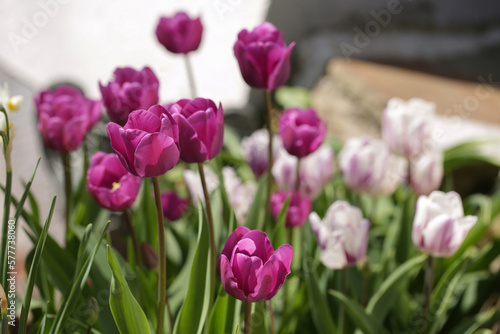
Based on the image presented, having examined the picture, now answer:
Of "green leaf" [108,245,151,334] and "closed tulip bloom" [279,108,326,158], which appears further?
"closed tulip bloom" [279,108,326,158]

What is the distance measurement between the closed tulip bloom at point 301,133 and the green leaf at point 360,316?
9.3 inches

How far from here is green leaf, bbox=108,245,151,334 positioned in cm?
75

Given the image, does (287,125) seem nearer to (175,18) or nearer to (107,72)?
(175,18)

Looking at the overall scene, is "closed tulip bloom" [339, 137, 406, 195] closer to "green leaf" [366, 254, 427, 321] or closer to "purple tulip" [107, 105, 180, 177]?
"green leaf" [366, 254, 427, 321]

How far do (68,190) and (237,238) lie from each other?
562 mm

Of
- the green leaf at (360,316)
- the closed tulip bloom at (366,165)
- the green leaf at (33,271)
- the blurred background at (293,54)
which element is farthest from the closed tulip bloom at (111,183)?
the blurred background at (293,54)

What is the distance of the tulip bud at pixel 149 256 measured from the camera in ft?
3.18

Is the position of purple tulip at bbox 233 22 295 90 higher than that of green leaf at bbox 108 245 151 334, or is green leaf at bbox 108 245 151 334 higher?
purple tulip at bbox 233 22 295 90

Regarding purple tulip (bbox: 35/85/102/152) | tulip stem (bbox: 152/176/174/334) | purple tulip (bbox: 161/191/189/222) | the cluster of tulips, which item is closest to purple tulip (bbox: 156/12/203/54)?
the cluster of tulips

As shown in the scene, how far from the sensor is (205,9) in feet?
8.97

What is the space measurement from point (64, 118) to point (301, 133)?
1.43ft

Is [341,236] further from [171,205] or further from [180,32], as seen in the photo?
[180,32]

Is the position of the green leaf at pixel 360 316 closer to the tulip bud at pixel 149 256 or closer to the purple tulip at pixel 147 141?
the tulip bud at pixel 149 256

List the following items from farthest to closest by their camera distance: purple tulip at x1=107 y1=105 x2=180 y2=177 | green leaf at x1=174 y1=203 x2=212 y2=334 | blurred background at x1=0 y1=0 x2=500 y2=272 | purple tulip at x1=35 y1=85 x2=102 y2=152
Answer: blurred background at x1=0 y1=0 x2=500 y2=272
purple tulip at x1=35 y1=85 x2=102 y2=152
green leaf at x1=174 y1=203 x2=212 y2=334
purple tulip at x1=107 y1=105 x2=180 y2=177
